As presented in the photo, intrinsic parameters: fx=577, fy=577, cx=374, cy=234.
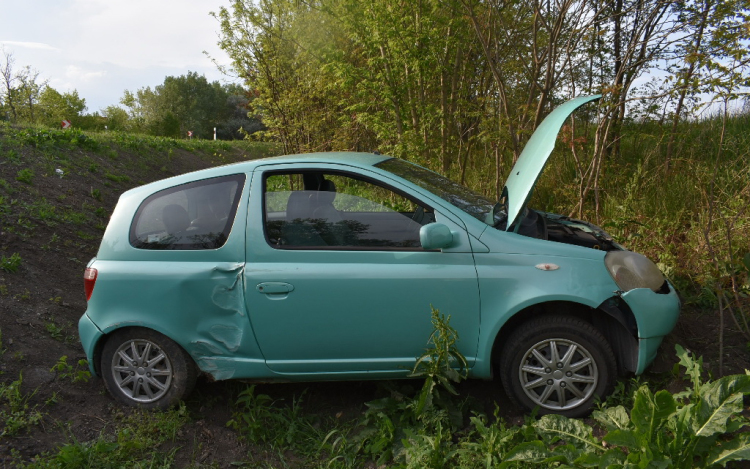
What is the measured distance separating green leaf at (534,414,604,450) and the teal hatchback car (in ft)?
1.21

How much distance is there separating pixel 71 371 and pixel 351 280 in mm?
2417

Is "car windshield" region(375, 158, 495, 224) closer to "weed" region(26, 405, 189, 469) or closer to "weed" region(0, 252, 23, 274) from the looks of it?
"weed" region(26, 405, 189, 469)

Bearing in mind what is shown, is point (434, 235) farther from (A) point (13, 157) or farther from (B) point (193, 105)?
(B) point (193, 105)

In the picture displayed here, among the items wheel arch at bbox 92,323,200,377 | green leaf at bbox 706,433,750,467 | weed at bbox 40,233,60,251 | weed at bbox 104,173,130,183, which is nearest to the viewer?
green leaf at bbox 706,433,750,467

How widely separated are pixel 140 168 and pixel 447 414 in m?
12.2

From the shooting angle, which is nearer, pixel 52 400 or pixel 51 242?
pixel 52 400

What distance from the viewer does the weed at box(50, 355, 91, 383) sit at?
421cm

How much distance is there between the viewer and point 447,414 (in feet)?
11.5

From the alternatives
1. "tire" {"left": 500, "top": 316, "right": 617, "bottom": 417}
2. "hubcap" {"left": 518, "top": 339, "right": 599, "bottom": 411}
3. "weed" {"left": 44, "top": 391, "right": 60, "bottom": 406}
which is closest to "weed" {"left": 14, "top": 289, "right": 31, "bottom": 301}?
"weed" {"left": 44, "top": 391, "right": 60, "bottom": 406}

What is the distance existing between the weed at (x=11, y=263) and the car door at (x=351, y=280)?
11.6 ft

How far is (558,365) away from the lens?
136 inches

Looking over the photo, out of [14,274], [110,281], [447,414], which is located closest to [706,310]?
[447,414]

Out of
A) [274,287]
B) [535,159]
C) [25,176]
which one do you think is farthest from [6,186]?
[535,159]

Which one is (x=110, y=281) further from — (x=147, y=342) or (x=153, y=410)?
(x=153, y=410)
